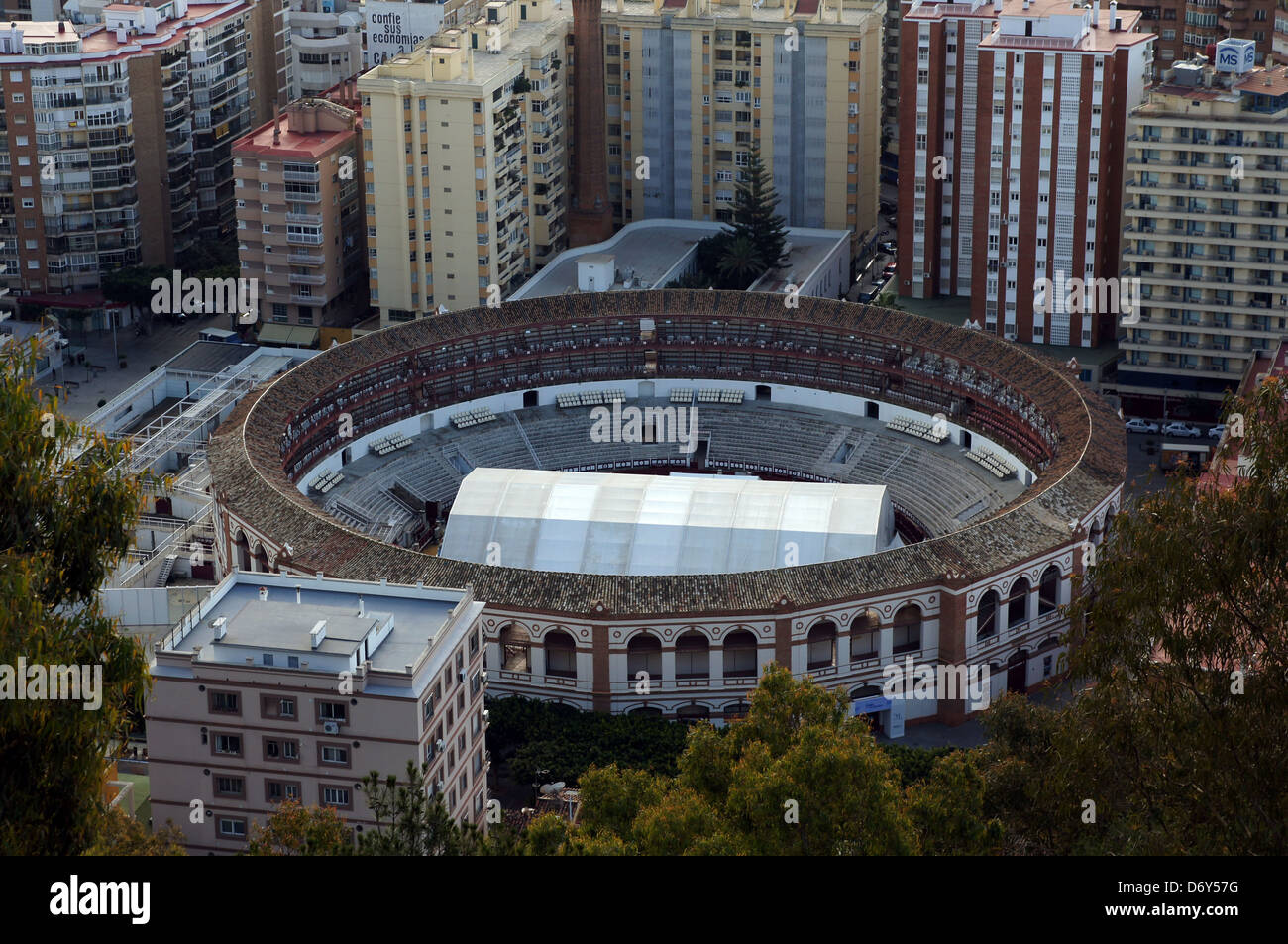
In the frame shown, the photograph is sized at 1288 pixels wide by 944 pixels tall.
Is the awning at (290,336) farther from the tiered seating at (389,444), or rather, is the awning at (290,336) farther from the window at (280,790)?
the window at (280,790)

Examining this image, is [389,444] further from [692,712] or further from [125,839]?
[125,839]

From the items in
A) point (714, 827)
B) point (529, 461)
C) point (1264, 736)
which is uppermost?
point (1264, 736)

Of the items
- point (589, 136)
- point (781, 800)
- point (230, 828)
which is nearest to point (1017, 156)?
point (589, 136)

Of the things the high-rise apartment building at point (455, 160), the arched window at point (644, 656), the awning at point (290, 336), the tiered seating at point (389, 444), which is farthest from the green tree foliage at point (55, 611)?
the awning at point (290, 336)

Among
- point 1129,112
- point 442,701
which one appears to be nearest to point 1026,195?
point 1129,112

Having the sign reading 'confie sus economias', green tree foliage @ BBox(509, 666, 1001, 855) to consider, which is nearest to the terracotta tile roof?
green tree foliage @ BBox(509, 666, 1001, 855)

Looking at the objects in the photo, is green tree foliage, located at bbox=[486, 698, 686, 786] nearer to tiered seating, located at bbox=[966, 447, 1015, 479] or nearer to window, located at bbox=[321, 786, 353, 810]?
window, located at bbox=[321, 786, 353, 810]
